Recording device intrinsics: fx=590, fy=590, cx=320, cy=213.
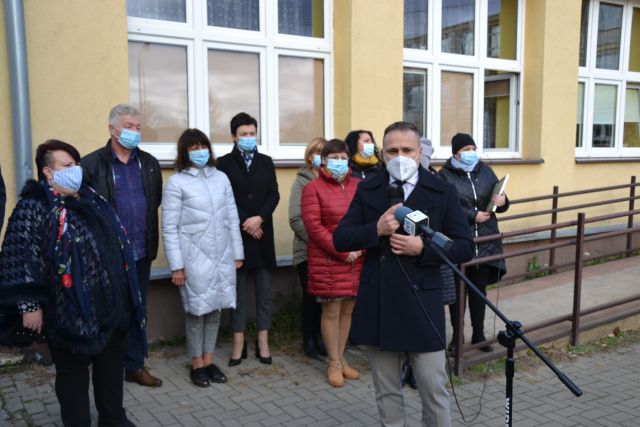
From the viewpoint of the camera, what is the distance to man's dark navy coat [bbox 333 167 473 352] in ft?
9.71

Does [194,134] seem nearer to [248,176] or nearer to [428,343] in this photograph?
[248,176]

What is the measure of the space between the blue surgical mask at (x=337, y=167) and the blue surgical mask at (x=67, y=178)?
6.06 ft

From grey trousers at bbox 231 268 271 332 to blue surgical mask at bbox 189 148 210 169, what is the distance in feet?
3.34

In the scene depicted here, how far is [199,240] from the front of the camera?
14.6ft

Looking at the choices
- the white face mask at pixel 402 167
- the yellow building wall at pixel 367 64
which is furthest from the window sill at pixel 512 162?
the white face mask at pixel 402 167

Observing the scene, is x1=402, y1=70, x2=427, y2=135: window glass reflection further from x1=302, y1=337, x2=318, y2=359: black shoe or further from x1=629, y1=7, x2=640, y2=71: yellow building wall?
x1=629, y1=7, x2=640, y2=71: yellow building wall

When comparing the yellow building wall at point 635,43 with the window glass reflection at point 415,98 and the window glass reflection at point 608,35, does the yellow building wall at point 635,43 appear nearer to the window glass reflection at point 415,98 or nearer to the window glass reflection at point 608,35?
the window glass reflection at point 608,35

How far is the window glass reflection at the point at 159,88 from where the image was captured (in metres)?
5.56

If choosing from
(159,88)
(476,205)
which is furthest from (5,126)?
(476,205)

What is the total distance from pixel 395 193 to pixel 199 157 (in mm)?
1978

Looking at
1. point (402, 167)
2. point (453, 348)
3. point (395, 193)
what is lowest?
point (453, 348)

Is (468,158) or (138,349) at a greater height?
(468,158)

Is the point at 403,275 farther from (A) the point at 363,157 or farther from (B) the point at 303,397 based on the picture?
(A) the point at 363,157

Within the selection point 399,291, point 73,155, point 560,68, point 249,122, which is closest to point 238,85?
point 249,122
